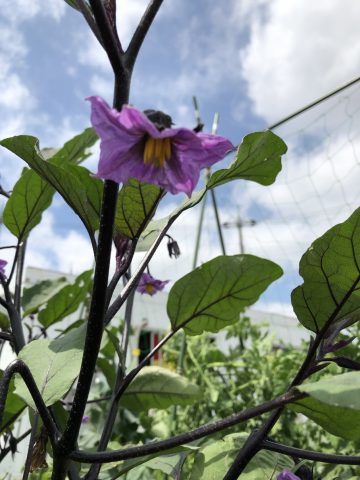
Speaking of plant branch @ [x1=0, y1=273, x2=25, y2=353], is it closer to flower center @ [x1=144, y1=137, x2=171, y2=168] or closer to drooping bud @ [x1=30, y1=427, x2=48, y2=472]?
drooping bud @ [x1=30, y1=427, x2=48, y2=472]

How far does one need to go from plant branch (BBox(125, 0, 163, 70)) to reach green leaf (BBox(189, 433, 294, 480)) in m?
0.46

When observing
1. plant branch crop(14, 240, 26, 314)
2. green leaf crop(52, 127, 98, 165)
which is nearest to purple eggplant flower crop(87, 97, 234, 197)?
plant branch crop(14, 240, 26, 314)

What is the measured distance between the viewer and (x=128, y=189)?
590 mm

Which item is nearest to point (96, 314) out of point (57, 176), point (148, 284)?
point (57, 176)

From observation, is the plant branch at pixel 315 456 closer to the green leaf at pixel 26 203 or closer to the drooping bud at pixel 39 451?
the drooping bud at pixel 39 451

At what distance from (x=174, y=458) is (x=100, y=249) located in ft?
1.39

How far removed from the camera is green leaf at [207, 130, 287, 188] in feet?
1.85

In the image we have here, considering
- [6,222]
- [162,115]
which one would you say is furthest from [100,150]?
[6,222]

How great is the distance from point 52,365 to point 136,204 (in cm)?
19

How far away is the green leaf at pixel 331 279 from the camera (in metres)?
0.49

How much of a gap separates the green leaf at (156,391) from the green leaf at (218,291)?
0.26 m

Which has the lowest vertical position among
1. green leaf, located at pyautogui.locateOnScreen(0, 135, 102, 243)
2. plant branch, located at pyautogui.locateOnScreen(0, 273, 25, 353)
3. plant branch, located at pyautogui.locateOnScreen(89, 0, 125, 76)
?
plant branch, located at pyautogui.locateOnScreen(0, 273, 25, 353)

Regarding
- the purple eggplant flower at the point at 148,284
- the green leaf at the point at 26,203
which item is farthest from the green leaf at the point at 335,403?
the purple eggplant flower at the point at 148,284

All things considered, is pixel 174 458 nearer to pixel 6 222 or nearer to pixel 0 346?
pixel 6 222
